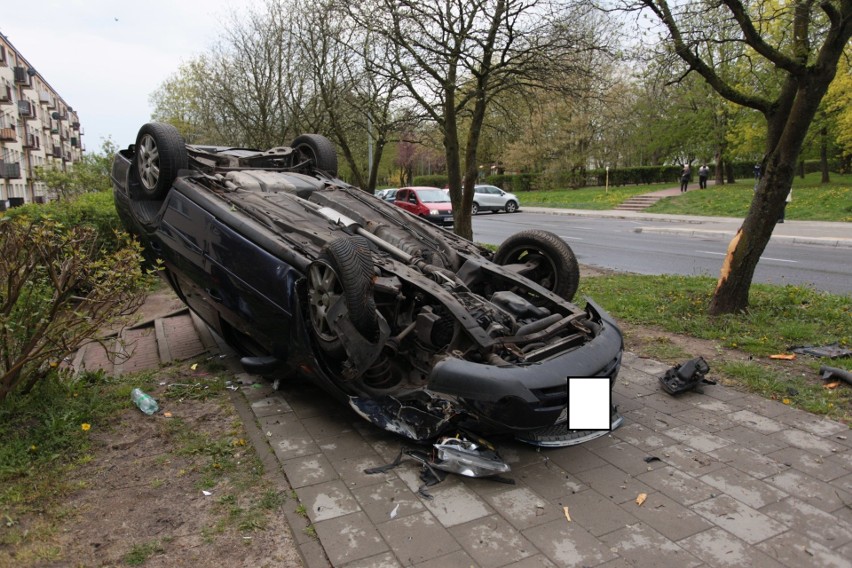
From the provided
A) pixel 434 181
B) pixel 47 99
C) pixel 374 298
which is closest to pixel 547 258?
pixel 374 298

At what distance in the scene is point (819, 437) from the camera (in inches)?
157

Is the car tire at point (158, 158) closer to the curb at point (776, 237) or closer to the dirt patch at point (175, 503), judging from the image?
the dirt patch at point (175, 503)

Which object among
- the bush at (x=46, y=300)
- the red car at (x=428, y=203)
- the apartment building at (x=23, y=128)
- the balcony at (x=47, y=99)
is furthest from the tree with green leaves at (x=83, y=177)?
the balcony at (x=47, y=99)

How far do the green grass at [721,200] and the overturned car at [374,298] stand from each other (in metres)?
19.3

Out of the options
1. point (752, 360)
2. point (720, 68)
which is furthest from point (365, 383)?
point (720, 68)

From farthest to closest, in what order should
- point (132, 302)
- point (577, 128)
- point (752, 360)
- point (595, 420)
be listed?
point (577, 128)
point (752, 360)
point (132, 302)
point (595, 420)

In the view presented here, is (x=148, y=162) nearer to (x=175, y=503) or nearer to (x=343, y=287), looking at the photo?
(x=343, y=287)

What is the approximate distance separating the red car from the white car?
7634 millimetres

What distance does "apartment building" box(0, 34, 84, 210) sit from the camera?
47.7 meters

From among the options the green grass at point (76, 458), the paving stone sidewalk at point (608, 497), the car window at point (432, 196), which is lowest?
the paving stone sidewalk at point (608, 497)

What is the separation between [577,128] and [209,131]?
23026mm

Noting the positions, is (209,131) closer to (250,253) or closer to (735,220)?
(735,220)

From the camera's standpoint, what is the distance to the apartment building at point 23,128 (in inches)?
1879

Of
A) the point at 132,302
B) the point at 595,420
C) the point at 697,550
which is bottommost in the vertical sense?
the point at 697,550
